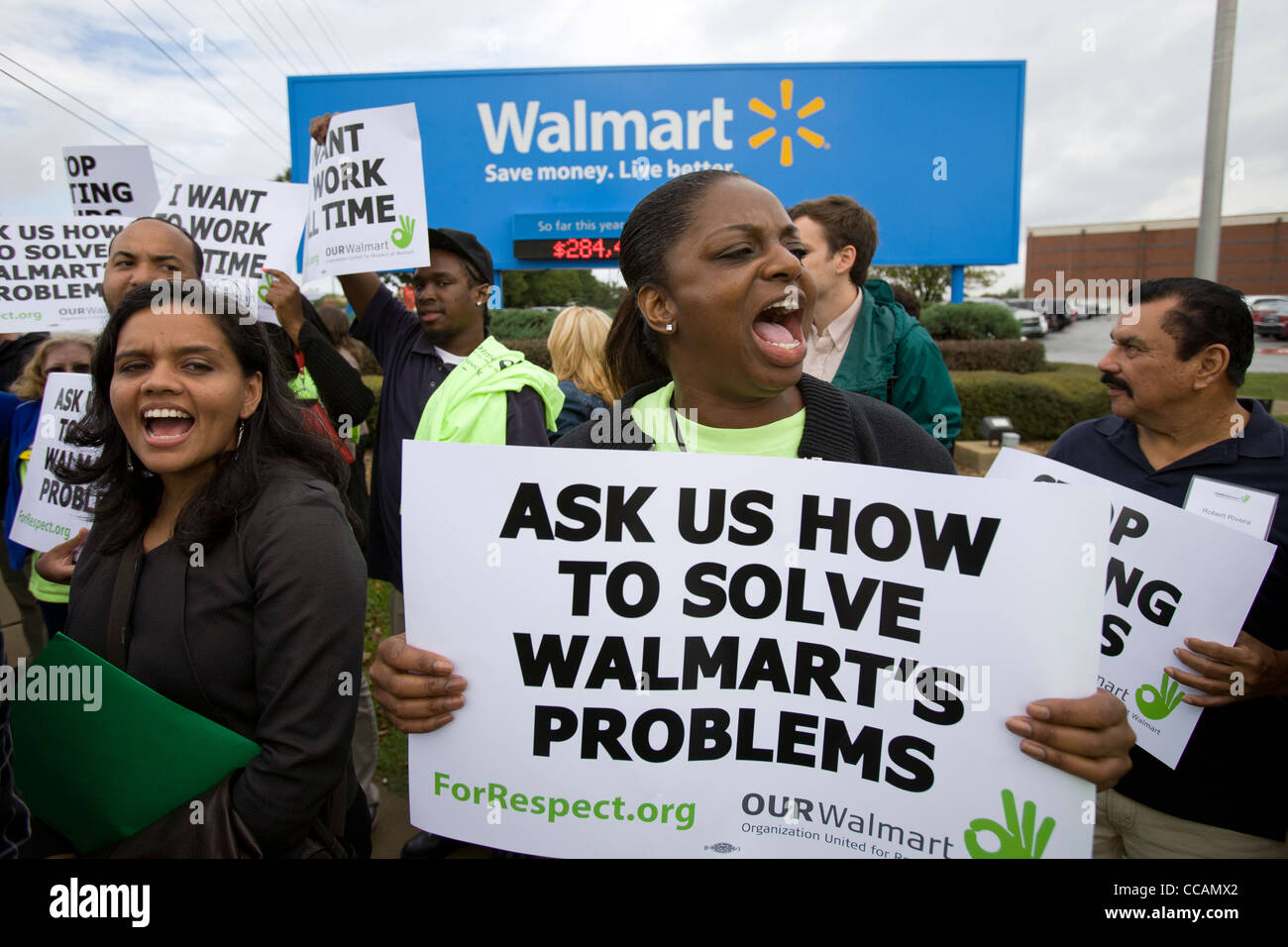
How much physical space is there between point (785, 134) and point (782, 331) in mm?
13044

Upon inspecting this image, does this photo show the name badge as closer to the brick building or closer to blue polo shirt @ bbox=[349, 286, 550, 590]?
blue polo shirt @ bbox=[349, 286, 550, 590]

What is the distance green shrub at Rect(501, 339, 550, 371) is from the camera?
39.4ft

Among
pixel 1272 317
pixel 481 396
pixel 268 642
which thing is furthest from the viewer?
pixel 1272 317

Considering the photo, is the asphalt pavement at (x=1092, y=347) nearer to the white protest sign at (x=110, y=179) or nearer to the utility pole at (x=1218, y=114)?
the utility pole at (x=1218, y=114)

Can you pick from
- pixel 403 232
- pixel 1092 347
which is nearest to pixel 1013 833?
pixel 403 232

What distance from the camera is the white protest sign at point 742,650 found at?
1427mm

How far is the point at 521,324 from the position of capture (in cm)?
1451

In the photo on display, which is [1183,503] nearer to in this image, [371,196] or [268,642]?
[268,642]

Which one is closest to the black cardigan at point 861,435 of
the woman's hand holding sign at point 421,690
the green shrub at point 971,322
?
the woman's hand holding sign at point 421,690

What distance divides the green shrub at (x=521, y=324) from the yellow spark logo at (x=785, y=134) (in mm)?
4802

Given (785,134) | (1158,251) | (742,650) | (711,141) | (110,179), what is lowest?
(742,650)

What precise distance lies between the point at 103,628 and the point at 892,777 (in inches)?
68.2

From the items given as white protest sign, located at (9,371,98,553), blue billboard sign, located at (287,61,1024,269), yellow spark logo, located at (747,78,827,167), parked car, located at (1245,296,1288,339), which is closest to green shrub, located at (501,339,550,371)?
blue billboard sign, located at (287,61,1024,269)
